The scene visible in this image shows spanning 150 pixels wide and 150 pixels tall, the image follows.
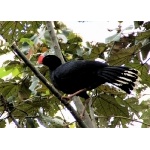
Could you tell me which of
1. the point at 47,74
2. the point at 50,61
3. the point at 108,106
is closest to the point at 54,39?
the point at 50,61

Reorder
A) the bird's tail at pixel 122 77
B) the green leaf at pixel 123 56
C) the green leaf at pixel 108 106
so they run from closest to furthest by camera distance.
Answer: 1. the bird's tail at pixel 122 77
2. the green leaf at pixel 123 56
3. the green leaf at pixel 108 106

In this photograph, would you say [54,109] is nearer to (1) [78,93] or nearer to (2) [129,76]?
(1) [78,93]

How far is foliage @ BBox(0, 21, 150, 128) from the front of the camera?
116 centimetres

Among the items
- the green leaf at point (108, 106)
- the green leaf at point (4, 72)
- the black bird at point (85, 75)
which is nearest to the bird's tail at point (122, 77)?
the black bird at point (85, 75)

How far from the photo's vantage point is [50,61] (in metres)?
1.19

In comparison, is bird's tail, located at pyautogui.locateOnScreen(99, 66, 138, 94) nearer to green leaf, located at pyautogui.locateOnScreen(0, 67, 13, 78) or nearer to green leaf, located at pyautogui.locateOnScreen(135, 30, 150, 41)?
green leaf, located at pyautogui.locateOnScreen(135, 30, 150, 41)

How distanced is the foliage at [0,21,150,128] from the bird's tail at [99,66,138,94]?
12 centimetres

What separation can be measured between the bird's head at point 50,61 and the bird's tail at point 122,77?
0.19 m

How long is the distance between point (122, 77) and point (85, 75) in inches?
4.9

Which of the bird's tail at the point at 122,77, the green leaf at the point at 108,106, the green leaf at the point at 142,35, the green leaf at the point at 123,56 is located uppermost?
the green leaf at the point at 142,35

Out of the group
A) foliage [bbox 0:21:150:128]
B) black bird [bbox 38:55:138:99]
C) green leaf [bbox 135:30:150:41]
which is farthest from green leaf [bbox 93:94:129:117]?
green leaf [bbox 135:30:150:41]

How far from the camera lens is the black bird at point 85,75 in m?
1.03

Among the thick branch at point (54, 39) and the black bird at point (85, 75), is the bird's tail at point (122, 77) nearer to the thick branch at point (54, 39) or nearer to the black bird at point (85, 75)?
the black bird at point (85, 75)

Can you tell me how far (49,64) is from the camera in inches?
46.9
